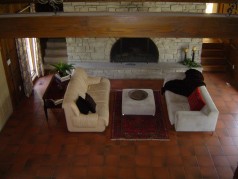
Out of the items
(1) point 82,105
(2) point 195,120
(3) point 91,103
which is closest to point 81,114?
(1) point 82,105

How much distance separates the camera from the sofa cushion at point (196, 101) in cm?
563

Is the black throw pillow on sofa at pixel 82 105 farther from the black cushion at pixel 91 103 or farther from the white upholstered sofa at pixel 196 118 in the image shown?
the white upholstered sofa at pixel 196 118

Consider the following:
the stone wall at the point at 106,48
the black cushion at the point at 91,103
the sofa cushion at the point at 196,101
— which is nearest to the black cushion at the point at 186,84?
the sofa cushion at the point at 196,101

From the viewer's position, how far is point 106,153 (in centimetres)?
527

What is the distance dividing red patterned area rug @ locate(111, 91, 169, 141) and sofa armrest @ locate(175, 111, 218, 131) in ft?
1.46

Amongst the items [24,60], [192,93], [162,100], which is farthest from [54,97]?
[192,93]

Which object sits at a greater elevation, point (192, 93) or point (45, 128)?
point (192, 93)

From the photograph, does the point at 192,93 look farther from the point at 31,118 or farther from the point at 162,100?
the point at 31,118

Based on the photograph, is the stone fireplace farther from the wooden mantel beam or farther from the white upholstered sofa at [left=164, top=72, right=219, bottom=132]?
the wooden mantel beam

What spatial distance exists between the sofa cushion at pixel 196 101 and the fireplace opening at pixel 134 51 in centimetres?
243

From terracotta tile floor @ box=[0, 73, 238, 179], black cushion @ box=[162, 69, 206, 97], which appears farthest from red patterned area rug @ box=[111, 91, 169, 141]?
black cushion @ box=[162, 69, 206, 97]

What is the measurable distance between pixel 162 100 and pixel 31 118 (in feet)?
10.7

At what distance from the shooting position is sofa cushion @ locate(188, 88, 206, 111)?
5.63m

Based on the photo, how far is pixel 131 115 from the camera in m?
6.28
